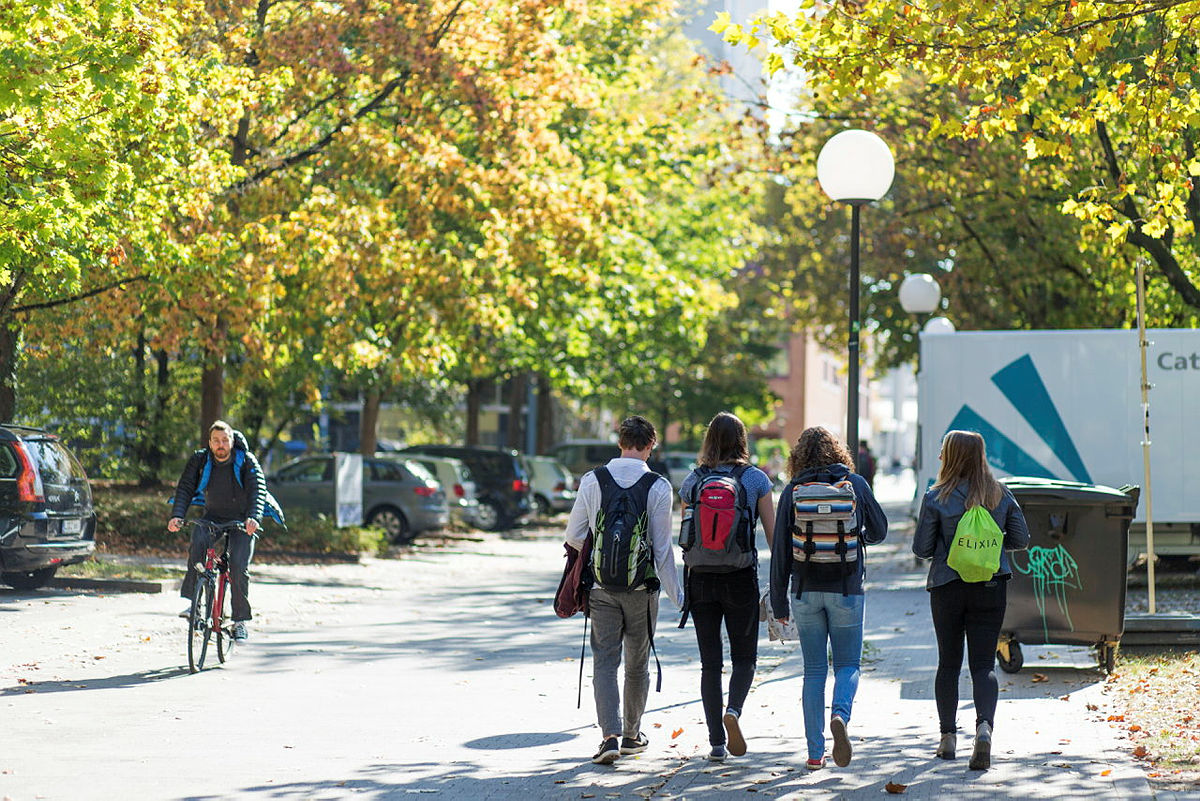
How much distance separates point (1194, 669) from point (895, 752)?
3.62m

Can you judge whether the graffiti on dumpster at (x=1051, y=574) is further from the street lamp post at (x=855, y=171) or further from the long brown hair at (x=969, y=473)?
the long brown hair at (x=969, y=473)

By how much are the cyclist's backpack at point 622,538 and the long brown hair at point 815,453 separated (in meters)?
0.67

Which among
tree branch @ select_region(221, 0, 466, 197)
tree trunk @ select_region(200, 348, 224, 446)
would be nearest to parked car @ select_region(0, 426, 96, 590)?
tree branch @ select_region(221, 0, 466, 197)

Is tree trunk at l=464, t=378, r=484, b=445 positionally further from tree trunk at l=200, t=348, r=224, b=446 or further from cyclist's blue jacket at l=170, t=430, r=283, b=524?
cyclist's blue jacket at l=170, t=430, r=283, b=524

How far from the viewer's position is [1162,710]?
909 centimetres

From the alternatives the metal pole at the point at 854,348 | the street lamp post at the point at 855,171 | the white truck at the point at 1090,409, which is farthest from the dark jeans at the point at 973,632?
the white truck at the point at 1090,409

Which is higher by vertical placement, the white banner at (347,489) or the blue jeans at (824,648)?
the white banner at (347,489)

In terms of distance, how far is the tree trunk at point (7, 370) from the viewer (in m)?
18.2

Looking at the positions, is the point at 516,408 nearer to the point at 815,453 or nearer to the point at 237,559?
the point at 237,559

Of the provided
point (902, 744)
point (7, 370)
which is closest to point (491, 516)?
point (7, 370)

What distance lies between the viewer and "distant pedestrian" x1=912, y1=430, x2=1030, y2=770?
7.56 metres

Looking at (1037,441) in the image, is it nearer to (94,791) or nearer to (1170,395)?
(1170,395)

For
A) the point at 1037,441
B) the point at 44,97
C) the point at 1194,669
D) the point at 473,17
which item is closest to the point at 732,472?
the point at 1194,669

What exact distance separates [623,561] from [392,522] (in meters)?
18.2
